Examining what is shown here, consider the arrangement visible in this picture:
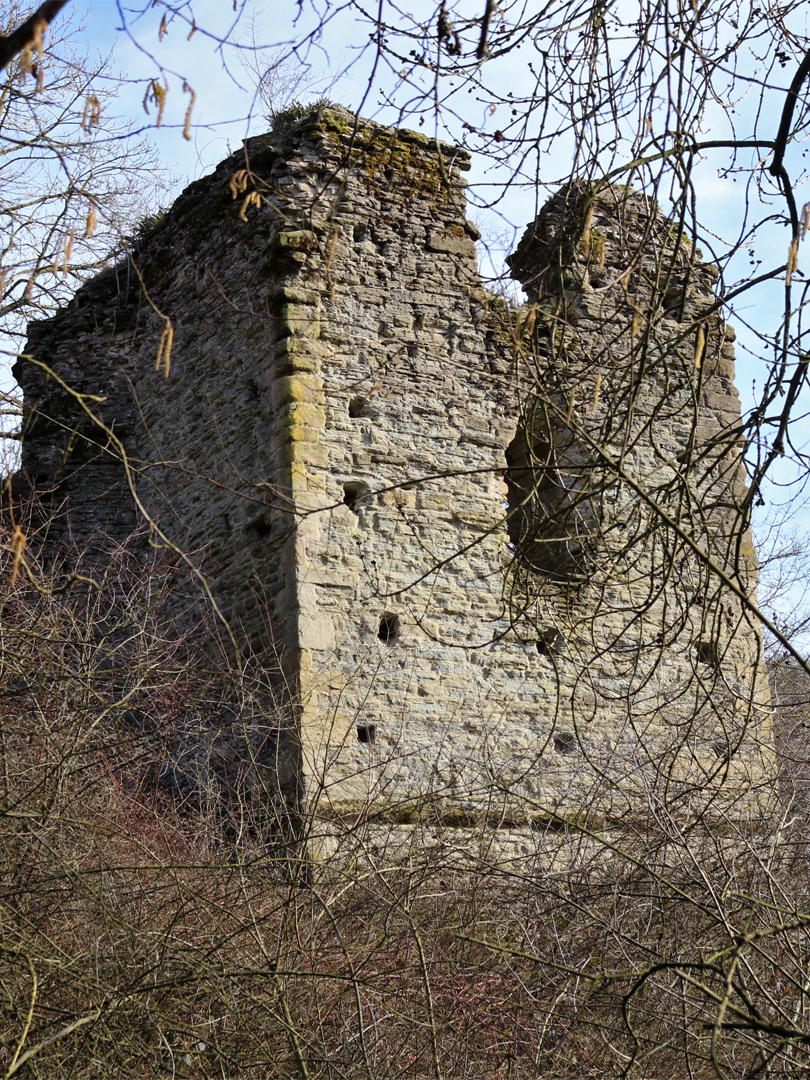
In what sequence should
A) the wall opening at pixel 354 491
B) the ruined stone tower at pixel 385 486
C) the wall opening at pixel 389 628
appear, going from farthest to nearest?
1. the wall opening at pixel 354 491
2. the wall opening at pixel 389 628
3. the ruined stone tower at pixel 385 486

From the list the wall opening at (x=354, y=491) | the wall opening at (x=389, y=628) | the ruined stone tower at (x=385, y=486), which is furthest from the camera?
the wall opening at (x=354, y=491)

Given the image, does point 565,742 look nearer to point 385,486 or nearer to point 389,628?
point 389,628

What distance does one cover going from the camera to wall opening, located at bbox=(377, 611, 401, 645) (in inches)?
297

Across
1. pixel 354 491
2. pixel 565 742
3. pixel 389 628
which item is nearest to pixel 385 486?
pixel 354 491

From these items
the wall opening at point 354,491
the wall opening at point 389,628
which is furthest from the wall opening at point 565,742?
the wall opening at point 354,491

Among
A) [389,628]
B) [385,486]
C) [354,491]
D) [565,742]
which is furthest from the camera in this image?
[385,486]

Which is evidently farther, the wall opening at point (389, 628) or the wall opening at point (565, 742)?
the wall opening at point (565, 742)

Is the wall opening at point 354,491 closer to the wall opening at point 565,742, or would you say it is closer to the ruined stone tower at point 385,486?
the ruined stone tower at point 385,486

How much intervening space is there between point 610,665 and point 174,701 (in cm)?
329

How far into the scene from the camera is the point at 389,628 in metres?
7.58

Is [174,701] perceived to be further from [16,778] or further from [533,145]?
[533,145]

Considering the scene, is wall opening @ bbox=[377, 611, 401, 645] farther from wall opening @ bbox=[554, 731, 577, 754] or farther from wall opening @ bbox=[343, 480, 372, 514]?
wall opening @ bbox=[554, 731, 577, 754]

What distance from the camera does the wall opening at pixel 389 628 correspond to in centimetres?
753

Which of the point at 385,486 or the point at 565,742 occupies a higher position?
the point at 385,486
